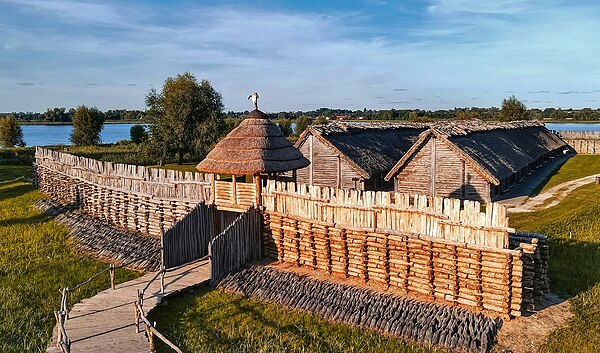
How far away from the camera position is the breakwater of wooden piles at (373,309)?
10.3 m

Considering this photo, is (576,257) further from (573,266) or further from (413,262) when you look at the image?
(413,262)

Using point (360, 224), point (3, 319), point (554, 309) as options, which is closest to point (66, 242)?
point (3, 319)

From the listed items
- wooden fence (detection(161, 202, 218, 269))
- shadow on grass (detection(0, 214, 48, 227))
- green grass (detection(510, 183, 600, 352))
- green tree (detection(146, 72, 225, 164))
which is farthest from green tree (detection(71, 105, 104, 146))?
green grass (detection(510, 183, 600, 352))

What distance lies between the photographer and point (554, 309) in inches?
455

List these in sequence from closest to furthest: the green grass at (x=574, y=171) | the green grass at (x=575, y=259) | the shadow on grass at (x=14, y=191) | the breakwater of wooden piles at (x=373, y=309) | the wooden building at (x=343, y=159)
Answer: the green grass at (x=575, y=259) → the breakwater of wooden piles at (x=373, y=309) → the wooden building at (x=343, y=159) → the shadow on grass at (x=14, y=191) → the green grass at (x=574, y=171)

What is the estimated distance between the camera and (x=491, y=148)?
93.5ft

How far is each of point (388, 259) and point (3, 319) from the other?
1010cm

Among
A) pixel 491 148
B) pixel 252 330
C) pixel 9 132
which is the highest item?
pixel 9 132

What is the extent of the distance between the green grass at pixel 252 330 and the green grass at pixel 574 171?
72.5 feet

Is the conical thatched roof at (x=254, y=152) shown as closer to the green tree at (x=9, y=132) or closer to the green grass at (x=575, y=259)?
the green grass at (x=575, y=259)

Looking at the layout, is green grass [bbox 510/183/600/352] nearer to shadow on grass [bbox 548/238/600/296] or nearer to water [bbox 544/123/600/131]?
shadow on grass [bbox 548/238/600/296]

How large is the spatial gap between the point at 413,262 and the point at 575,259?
6013 millimetres

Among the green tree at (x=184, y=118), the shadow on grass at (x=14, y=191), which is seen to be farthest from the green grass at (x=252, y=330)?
the green tree at (x=184, y=118)

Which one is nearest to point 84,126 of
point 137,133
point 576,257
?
point 137,133
